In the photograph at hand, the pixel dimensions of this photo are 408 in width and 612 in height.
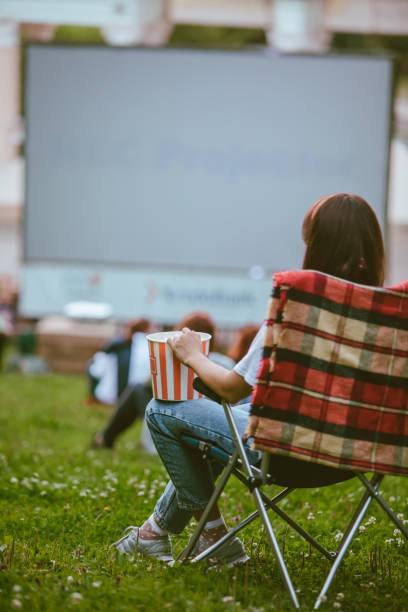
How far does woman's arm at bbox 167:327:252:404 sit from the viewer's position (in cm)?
215

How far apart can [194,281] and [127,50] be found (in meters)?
2.81

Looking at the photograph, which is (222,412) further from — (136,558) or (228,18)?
(228,18)

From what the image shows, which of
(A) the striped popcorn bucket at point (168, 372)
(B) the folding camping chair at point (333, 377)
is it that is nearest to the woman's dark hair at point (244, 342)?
(A) the striped popcorn bucket at point (168, 372)

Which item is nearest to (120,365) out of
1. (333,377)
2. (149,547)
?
(149,547)

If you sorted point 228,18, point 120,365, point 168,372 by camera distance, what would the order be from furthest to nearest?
point 228,18 → point 120,365 → point 168,372

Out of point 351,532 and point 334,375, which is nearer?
point 334,375

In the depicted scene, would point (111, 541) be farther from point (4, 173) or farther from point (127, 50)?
point (4, 173)

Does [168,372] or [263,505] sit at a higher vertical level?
[168,372]

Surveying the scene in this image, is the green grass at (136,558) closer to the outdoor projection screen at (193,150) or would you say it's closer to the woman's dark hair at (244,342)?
the woman's dark hair at (244,342)

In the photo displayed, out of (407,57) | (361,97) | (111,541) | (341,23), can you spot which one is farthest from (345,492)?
(407,57)

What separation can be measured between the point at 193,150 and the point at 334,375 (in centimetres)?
690

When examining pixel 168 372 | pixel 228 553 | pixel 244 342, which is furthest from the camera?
pixel 244 342

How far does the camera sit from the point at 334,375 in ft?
6.73

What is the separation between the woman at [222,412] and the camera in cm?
213
